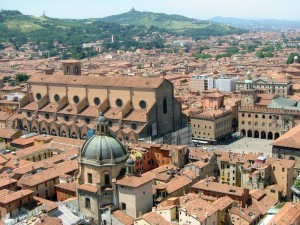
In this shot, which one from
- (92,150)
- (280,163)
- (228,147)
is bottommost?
(228,147)

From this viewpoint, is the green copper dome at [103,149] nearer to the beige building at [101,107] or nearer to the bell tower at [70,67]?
the beige building at [101,107]

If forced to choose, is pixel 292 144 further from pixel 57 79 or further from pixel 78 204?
pixel 57 79

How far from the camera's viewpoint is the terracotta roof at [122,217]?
39031mm

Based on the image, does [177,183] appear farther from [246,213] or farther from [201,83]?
[201,83]

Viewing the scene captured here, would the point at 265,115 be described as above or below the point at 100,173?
below

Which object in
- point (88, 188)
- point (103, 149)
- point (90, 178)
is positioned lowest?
point (88, 188)

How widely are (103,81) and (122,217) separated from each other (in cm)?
3138

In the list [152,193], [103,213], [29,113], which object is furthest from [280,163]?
[29,113]

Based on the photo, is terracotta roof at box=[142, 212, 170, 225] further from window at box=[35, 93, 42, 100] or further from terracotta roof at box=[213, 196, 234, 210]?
window at box=[35, 93, 42, 100]

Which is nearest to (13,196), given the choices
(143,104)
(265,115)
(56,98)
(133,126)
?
(133,126)

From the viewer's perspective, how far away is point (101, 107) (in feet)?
217

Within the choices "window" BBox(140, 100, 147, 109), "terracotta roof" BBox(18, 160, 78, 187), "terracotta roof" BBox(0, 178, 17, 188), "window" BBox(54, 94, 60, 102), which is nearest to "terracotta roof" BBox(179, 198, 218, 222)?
"terracotta roof" BBox(18, 160, 78, 187)

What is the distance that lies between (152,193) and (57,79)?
35137 millimetres

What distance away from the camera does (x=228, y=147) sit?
234 feet
